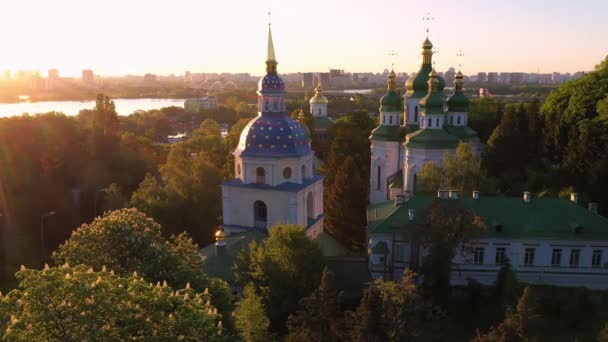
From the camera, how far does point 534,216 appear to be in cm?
2325

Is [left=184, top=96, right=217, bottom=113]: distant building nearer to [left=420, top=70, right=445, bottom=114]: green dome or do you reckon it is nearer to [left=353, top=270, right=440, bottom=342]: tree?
[left=420, top=70, right=445, bottom=114]: green dome

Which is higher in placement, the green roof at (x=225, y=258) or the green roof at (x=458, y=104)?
the green roof at (x=458, y=104)

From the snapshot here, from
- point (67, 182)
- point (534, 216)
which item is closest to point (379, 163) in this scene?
point (534, 216)

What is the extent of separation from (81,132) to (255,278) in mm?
29817

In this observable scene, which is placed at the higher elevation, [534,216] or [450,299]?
[534,216]

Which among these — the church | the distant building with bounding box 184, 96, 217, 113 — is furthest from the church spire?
the distant building with bounding box 184, 96, 217, 113

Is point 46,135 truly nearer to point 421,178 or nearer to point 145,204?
point 145,204

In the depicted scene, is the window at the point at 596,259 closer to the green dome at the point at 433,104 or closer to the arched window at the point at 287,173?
the green dome at the point at 433,104

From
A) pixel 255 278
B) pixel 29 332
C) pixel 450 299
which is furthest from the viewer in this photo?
pixel 450 299

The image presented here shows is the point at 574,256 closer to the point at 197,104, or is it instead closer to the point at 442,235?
the point at 442,235

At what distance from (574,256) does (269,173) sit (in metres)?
14.6

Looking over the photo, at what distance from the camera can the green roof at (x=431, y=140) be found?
30844 millimetres

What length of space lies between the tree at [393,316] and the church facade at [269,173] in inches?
382

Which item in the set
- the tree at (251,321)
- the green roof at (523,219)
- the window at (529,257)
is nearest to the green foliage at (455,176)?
the green roof at (523,219)
